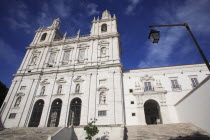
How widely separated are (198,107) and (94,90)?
13.5 metres

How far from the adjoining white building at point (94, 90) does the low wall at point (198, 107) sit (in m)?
2.71

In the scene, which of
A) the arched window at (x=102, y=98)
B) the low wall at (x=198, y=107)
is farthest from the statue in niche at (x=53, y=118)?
the low wall at (x=198, y=107)

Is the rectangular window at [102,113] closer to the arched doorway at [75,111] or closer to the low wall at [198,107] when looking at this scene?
the arched doorway at [75,111]

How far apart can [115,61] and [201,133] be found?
15400 millimetres

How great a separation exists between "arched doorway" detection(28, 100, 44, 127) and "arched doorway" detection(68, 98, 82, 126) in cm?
528

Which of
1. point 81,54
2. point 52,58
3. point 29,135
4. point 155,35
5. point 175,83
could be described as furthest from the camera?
point 52,58

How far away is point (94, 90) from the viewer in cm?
2122

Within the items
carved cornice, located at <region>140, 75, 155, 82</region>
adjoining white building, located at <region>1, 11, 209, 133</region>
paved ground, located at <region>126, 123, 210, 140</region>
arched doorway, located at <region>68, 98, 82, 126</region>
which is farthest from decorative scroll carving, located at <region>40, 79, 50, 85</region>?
carved cornice, located at <region>140, 75, 155, 82</region>

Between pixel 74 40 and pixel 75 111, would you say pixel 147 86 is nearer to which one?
pixel 75 111

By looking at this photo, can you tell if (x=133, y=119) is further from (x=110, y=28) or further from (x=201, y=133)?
(x=110, y=28)

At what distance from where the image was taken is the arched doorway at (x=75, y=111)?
20.0 m

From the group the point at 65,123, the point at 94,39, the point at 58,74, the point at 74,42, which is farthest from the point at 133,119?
the point at 74,42

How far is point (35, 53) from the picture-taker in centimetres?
2966

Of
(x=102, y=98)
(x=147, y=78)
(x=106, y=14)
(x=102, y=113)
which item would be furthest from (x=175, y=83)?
(x=106, y=14)
